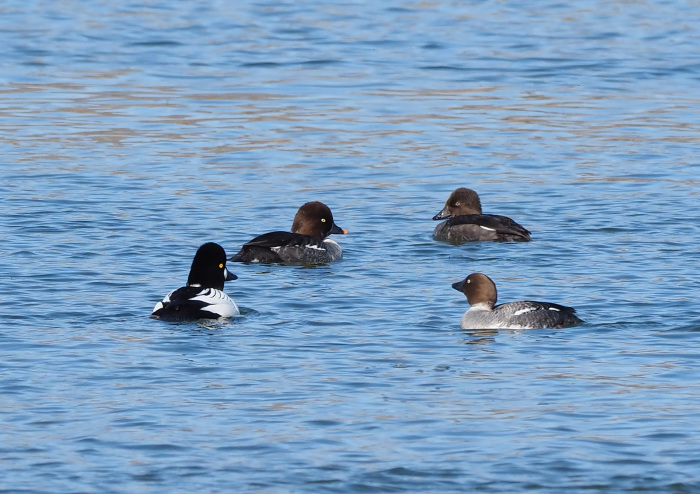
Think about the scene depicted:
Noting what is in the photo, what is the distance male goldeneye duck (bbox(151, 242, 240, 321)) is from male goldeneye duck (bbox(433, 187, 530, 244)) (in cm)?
442

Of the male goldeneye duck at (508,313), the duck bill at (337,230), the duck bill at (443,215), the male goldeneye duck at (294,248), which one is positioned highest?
the duck bill at (443,215)

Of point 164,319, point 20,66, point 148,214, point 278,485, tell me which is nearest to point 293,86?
point 20,66

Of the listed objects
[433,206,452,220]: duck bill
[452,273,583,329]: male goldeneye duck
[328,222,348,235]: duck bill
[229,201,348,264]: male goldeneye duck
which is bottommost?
[452,273,583,329]: male goldeneye duck

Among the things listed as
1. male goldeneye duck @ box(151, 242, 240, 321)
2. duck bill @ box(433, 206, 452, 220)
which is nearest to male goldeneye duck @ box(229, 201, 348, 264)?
duck bill @ box(433, 206, 452, 220)

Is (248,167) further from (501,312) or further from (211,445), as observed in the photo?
(211,445)

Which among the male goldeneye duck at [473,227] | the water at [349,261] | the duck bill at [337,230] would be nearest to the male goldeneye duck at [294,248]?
the duck bill at [337,230]

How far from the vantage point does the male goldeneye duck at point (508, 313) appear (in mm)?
13672

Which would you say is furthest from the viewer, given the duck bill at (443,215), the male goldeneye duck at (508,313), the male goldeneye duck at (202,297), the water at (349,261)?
the duck bill at (443,215)

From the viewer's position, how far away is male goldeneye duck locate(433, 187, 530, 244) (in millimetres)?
18047

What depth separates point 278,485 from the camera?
31.9 feet

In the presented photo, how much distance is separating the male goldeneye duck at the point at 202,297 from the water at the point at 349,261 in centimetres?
18

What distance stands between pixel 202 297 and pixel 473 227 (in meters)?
5.31

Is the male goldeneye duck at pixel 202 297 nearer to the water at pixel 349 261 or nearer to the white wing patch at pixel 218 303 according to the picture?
the white wing patch at pixel 218 303

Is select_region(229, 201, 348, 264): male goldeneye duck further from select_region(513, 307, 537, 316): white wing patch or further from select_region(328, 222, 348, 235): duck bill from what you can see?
select_region(513, 307, 537, 316): white wing patch
